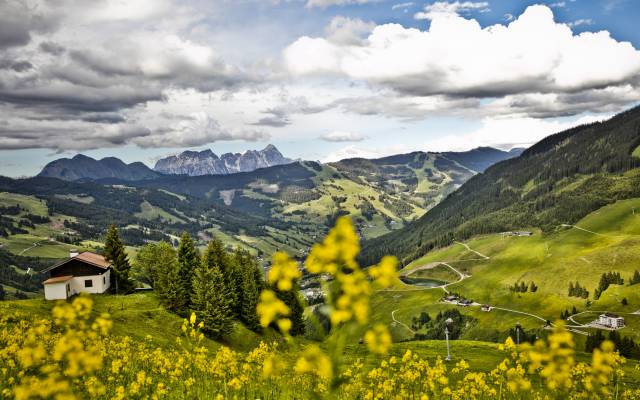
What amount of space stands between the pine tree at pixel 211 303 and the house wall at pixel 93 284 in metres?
24.7

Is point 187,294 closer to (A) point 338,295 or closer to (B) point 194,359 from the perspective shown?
(B) point 194,359

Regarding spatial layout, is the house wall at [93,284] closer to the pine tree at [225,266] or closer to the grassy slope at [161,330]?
the grassy slope at [161,330]

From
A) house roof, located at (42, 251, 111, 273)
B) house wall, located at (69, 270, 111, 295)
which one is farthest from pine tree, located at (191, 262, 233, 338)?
house roof, located at (42, 251, 111, 273)

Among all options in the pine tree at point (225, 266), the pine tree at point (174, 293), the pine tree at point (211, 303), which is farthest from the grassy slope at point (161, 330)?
the pine tree at point (225, 266)

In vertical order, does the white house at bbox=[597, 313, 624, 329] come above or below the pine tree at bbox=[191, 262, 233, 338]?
below

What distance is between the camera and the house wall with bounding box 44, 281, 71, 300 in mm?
79625

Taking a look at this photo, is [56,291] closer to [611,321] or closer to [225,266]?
[225,266]

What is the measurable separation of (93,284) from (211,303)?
31845 mm

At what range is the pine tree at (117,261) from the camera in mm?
96688

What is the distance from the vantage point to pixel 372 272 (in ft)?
19.9

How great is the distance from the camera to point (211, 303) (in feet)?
247

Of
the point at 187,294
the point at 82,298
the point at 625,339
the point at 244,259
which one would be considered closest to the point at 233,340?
the point at 187,294

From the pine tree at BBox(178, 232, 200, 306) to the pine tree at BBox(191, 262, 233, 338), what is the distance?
4.75m

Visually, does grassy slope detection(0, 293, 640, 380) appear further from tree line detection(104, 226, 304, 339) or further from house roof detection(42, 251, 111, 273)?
house roof detection(42, 251, 111, 273)
